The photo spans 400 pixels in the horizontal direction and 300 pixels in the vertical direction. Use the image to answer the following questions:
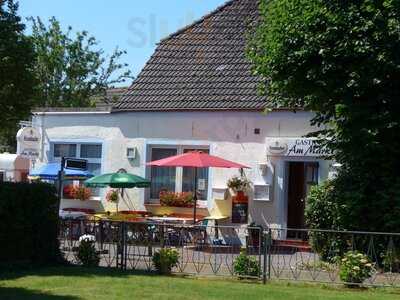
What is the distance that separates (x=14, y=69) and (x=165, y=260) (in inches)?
179

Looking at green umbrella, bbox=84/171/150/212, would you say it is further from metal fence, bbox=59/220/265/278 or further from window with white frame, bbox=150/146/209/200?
metal fence, bbox=59/220/265/278

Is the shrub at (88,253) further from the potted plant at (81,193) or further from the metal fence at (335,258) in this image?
the potted plant at (81,193)

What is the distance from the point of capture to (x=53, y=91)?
127 feet

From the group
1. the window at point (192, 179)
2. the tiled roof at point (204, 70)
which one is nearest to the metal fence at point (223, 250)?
the window at point (192, 179)

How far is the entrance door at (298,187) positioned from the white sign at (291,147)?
551 millimetres

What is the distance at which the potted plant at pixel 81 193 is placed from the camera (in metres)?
22.7

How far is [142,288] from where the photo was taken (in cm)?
Answer: 1180

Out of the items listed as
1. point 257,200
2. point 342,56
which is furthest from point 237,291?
Result: point 257,200

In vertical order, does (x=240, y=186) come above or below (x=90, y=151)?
below

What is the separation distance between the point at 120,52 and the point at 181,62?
63.3 feet

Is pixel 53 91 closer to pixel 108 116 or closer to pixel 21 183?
pixel 108 116

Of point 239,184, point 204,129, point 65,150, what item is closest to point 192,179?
point 204,129

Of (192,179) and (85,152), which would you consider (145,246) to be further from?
(85,152)

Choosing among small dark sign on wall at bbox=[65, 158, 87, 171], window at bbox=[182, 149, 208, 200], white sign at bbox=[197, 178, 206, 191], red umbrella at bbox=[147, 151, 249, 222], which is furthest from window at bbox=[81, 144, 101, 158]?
small dark sign on wall at bbox=[65, 158, 87, 171]
